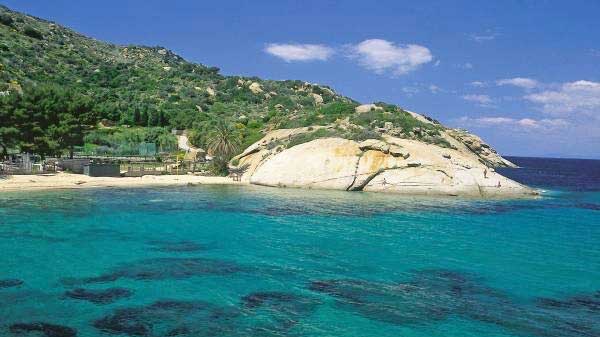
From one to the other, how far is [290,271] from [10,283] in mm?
9639

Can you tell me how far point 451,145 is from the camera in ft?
201

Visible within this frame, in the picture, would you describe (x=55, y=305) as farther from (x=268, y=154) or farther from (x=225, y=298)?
(x=268, y=154)

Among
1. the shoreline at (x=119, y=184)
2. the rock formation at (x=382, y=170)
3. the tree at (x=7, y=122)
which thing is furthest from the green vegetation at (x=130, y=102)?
the shoreline at (x=119, y=184)

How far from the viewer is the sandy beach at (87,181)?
4399cm

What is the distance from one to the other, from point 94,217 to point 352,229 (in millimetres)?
15577

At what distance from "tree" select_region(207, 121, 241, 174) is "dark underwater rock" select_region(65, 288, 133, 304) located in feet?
146

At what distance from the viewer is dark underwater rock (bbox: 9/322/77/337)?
1266 cm

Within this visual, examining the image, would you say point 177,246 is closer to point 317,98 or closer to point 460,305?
point 460,305

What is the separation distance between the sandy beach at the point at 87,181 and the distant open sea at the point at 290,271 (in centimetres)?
851

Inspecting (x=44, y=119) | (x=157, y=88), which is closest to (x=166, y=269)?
(x=44, y=119)

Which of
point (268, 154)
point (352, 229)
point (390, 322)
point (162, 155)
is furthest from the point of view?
point (162, 155)

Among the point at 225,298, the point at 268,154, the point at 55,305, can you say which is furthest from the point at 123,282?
the point at 268,154

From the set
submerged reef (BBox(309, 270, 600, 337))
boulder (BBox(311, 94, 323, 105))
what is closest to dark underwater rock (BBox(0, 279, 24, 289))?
submerged reef (BBox(309, 270, 600, 337))

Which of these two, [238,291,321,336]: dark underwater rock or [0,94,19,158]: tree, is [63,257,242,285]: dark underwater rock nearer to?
[238,291,321,336]: dark underwater rock
